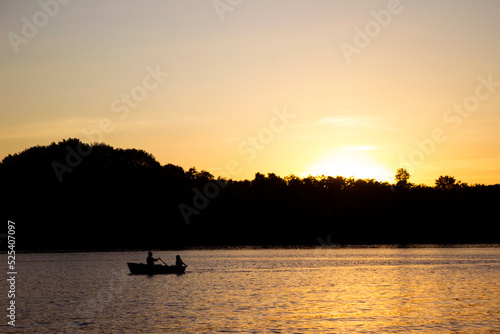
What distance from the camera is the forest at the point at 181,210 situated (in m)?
146

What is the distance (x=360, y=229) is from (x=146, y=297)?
14329cm

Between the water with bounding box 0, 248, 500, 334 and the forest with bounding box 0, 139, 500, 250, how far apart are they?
6085cm

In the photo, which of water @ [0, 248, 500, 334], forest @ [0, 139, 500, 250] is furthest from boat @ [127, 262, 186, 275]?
forest @ [0, 139, 500, 250]

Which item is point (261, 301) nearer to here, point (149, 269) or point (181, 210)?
point (149, 269)

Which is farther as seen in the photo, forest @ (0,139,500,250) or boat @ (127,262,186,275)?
forest @ (0,139,500,250)

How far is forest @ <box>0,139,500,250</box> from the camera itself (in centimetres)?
14625

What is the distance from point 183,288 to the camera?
211 feet

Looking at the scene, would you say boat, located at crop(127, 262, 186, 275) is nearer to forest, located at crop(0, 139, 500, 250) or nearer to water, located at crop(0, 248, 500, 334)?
water, located at crop(0, 248, 500, 334)

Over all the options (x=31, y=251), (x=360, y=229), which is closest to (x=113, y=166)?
(x=31, y=251)

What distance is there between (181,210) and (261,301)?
362 feet

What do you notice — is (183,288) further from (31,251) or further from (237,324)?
(31,251)

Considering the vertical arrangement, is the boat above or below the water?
above

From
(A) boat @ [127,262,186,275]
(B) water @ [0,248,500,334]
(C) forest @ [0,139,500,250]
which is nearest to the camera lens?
(B) water @ [0,248,500,334]

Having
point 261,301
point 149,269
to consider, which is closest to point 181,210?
point 149,269
